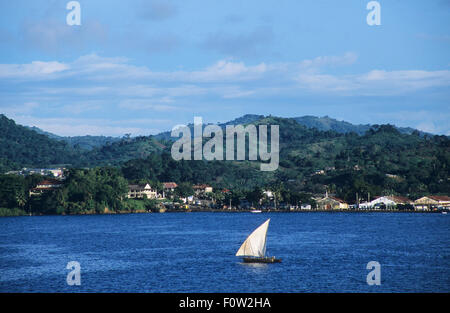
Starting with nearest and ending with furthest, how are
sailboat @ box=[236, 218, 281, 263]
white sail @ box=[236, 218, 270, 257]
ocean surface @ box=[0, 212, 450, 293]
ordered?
ocean surface @ box=[0, 212, 450, 293] → white sail @ box=[236, 218, 270, 257] → sailboat @ box=[236, 218, 281, 263]

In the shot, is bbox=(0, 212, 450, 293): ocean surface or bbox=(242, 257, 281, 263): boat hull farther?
bbox=(242, 257, 281, 263): boat hull

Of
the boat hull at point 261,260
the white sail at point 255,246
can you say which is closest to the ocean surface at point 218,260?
the boat hull at point 261,260

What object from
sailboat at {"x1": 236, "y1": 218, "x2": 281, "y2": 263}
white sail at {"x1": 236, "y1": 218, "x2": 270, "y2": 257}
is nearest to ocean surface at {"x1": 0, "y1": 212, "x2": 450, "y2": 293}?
sailboat at {"x1": 236, "y1": 218, "x2": 281, "y2": 263}

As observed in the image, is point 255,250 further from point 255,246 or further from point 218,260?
point 218,260

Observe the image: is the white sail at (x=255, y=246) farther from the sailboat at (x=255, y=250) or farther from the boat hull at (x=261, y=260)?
the boat hull at (x=261, y=260)

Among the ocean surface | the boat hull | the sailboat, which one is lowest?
the ocean surface

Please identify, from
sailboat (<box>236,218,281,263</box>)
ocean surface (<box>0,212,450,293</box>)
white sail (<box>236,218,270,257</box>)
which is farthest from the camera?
sailboat (<box>236,218,281,263</box>)

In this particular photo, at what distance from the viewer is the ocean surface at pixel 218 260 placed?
55906 millimetres

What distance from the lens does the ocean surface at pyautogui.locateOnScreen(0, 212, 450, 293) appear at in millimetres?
55906

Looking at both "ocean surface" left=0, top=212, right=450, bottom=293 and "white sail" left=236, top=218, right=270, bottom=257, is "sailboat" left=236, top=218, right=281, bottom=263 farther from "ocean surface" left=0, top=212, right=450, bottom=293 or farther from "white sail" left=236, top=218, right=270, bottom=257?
"ocean surface" left=0, top=212, right=450, bottom=293

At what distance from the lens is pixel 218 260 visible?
70875 mm

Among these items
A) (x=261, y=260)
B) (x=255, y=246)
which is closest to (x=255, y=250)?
(x=255, y=246)
